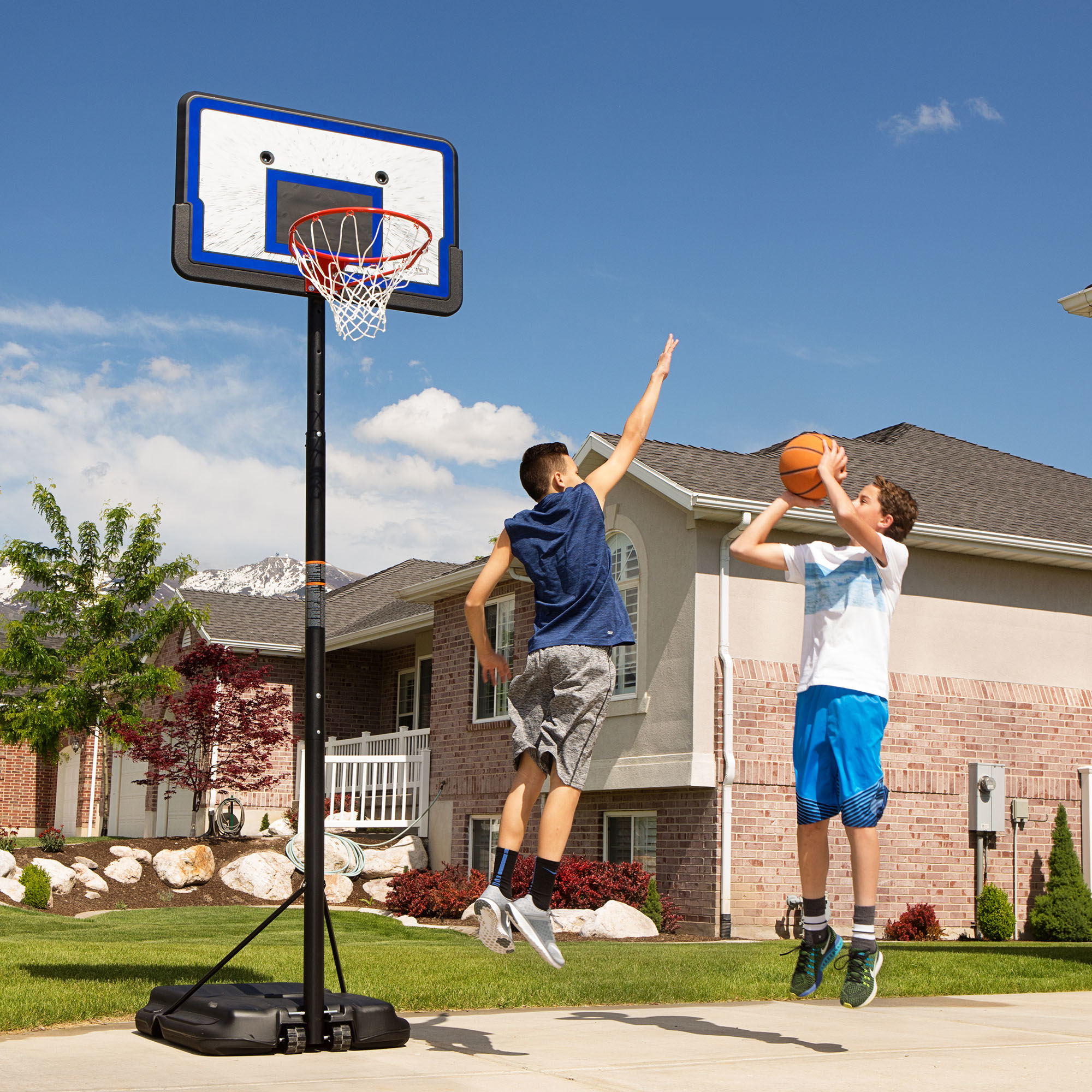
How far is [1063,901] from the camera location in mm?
16094

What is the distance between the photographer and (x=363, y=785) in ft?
68.8

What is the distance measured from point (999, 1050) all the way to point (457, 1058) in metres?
2.20

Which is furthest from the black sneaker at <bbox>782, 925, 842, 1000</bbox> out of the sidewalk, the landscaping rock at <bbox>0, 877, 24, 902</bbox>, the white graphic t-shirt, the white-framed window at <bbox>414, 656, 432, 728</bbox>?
the white-framed window at <bbox>414, 656, 432, 728</bbox>

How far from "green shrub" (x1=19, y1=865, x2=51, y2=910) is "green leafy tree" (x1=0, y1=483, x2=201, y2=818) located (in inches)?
250

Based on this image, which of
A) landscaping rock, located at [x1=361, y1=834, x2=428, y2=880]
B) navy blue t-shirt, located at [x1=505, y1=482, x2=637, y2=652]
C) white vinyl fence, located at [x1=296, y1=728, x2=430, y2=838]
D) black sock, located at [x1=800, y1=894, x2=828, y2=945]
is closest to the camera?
navy blue t-shirt, located at [x1=505, y1=482, x2=637, y2=652]

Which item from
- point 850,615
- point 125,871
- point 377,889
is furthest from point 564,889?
point 850,615

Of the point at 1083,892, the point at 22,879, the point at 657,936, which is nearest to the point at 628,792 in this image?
the point at 657,936

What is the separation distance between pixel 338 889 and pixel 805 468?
1429 cm

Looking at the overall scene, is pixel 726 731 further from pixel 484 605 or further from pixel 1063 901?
pixel 484 605

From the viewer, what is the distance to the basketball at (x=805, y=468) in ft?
19.0

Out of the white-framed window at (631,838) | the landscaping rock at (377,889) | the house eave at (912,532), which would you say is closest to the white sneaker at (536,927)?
the house eave at (912,532)

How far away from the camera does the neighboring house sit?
603 inches

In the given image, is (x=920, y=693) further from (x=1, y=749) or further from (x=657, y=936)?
(x=1, y=749)

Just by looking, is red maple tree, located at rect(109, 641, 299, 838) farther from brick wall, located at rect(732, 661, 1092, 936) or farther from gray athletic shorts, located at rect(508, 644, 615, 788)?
gray athletic shorts, located at rect(508, 644, 615, 788)
